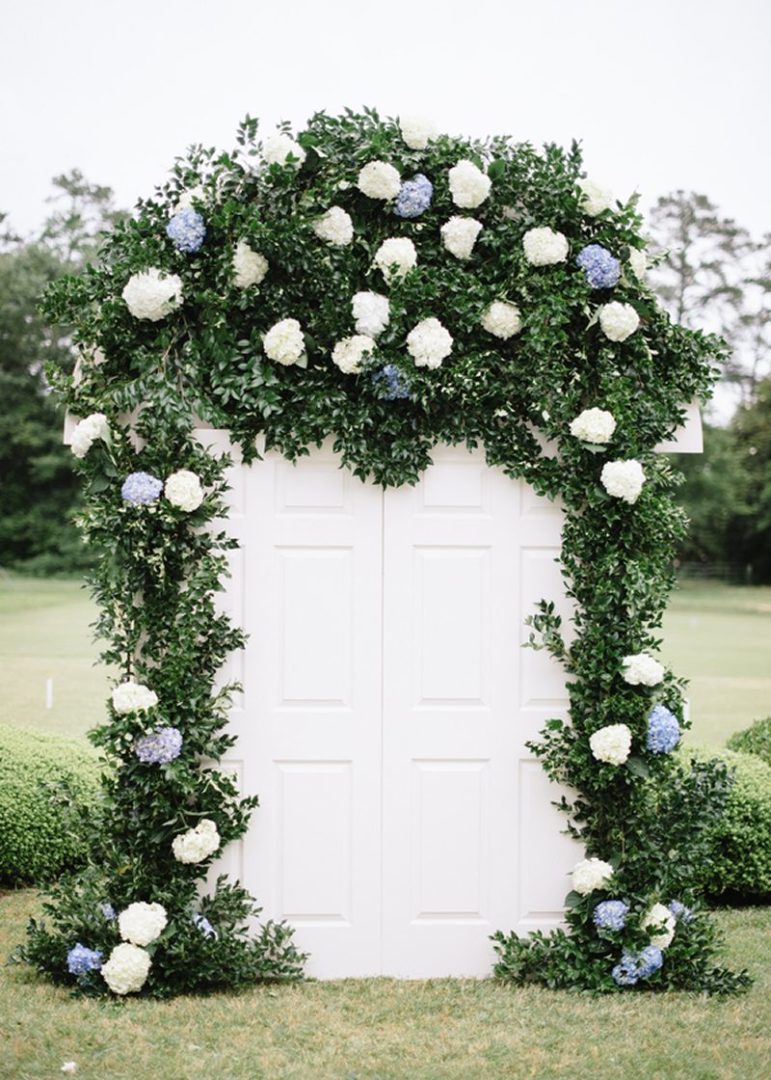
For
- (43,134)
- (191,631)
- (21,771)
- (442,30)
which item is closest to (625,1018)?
(191,631)

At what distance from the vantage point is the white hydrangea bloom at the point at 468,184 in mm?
4977

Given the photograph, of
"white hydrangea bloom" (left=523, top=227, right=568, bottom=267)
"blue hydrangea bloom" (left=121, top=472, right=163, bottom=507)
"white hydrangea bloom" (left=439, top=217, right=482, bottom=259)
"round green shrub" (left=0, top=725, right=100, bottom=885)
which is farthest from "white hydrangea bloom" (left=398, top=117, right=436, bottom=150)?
"round green shrub" (left=0, top=725, right=100, bottom=885)

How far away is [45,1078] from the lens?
406 cm

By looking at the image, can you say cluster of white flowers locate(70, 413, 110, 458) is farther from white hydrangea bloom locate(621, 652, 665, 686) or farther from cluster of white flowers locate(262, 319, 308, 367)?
white hydrangea bloom locate(621, 652, 665, 686)

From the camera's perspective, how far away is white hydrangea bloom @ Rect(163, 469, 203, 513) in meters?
4.84

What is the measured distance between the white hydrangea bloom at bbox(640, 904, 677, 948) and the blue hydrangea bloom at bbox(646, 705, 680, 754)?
66cm

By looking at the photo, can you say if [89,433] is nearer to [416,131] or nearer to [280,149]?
[280,149]

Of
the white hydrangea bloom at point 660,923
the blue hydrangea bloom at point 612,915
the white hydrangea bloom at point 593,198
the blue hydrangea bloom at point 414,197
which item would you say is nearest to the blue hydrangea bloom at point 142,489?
the blue hydrangea bloom at point 414,197

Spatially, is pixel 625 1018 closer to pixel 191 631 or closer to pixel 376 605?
pixel 376 605

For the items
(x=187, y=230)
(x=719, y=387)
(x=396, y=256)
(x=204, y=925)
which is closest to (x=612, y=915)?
(x=204, y=925)

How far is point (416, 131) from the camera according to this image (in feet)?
16.5

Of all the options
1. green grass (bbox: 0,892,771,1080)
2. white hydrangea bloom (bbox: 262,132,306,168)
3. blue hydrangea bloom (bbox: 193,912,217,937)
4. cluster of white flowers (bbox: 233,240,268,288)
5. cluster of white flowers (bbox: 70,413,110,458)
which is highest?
white hydrangea bloom (bbox: 262,132,306,168)

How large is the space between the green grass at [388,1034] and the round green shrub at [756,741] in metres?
2.36

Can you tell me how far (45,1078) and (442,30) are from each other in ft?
34.9
